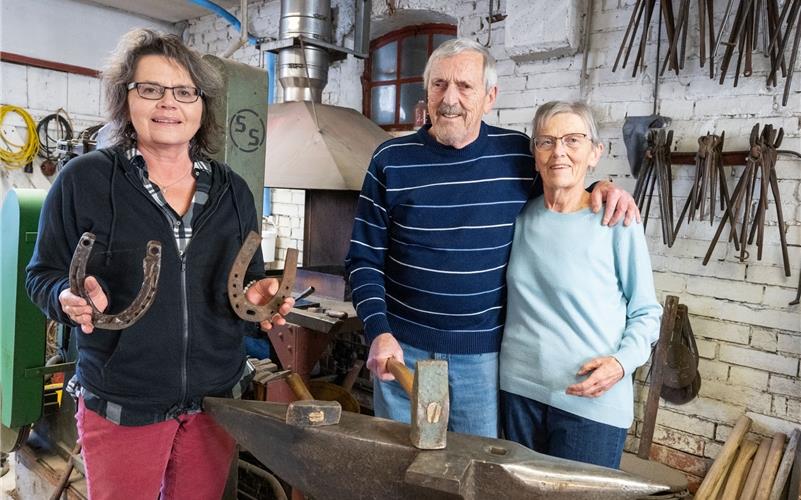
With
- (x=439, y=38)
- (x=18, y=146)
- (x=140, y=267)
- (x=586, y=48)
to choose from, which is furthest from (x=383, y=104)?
(x=140, y=267)

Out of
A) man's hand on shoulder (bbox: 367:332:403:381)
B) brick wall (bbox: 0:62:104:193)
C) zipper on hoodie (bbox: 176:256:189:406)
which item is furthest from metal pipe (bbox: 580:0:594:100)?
brick wall (bbox: 0:62:104:193)

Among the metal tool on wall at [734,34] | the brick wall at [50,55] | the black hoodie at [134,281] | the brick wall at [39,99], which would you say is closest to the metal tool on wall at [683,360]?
the metal tool on wall at [734,34]

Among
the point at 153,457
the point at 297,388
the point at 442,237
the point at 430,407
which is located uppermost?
the point at 442,237

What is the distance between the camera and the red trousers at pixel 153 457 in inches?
49.1

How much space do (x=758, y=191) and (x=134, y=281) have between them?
2.38m

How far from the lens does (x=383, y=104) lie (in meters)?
4.19

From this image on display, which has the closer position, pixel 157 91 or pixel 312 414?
pixel 312 414

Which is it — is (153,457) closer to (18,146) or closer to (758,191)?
(758,191)

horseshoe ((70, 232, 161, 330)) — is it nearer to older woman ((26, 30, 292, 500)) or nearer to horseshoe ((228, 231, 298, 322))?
older woman ((26, 30, 292, 500))

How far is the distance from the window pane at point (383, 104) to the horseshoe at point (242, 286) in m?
2.98

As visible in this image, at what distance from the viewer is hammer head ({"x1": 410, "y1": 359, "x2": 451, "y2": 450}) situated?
39.0 inches

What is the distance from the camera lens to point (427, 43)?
4020mm

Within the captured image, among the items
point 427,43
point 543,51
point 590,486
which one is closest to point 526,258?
point 590,486

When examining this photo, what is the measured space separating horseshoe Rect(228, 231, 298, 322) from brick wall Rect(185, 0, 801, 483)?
2.09 metres
